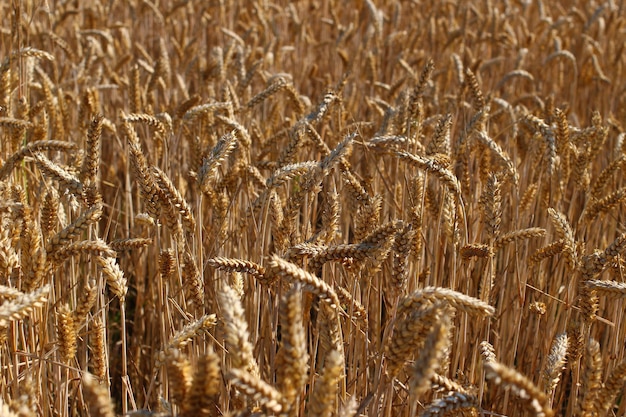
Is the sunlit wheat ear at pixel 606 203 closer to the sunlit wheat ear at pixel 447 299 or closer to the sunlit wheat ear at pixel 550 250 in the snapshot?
the sunlit wheat ear at pixel 550 250

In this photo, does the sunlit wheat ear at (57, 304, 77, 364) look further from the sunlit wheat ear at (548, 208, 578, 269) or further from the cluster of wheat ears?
the sunlit wheat ear at (548, 208, 578, 269)

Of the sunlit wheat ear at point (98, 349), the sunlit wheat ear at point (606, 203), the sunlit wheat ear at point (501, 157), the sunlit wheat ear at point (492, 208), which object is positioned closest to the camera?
the sunlit wheat ear at point (98, 349)

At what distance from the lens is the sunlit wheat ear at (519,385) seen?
967 mm

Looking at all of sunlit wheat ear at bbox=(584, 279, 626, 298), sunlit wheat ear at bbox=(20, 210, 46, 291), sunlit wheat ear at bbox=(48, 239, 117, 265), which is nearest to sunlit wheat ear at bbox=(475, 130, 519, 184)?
sunlit wheat ear at bbox=(584, 279, 626, 298)

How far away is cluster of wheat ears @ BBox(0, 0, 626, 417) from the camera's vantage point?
1.17m

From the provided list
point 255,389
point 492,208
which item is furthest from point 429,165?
point 255,389

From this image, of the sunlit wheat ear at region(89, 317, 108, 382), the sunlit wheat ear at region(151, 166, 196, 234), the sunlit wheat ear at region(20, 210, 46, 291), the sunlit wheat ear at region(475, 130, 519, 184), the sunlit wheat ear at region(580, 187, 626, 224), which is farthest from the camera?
the sunlit wheat ear at region(475, 130, 519, 184)

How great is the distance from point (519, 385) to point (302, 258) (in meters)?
0.56

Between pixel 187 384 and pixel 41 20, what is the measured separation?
4157 millimetres

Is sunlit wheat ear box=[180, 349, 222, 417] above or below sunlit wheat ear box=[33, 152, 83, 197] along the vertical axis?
below

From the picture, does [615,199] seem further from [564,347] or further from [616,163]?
[564,347]

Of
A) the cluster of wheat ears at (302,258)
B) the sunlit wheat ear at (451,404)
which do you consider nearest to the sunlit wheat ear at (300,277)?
the cluster of wheat ears at (302,258)

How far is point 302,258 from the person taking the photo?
4.74 ft

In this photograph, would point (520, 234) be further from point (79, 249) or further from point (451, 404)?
point (79, 249)
